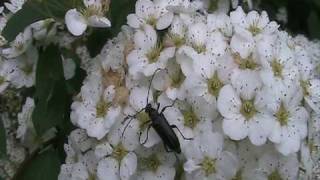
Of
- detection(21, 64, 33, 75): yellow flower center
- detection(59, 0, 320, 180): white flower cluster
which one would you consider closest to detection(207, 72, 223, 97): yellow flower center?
detection(59, 0, 320, 180): white flower cluster

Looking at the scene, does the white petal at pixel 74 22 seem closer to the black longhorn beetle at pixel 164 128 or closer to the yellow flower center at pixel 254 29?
the black longhorn beetle at pixel 164 128

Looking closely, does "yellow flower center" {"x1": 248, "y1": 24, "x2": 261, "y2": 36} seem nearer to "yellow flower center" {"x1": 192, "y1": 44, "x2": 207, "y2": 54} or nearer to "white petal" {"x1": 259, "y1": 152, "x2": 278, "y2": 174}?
"yellow flower center" {"x1": 192, "y1": 44, "x2": 207, "y2": 54}

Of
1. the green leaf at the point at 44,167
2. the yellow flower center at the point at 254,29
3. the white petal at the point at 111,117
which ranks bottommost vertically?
the green leaf at the point at 44,167

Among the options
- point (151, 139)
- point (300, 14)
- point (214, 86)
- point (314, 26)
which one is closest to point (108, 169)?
point (151, 139)

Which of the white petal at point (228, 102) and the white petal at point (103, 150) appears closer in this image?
the white petal at point (228, 102)

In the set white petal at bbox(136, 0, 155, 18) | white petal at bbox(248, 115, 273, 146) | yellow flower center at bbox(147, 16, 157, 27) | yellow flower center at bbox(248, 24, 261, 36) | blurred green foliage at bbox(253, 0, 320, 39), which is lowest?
blurred green foliage at bbox(253, 0, 320, 39)

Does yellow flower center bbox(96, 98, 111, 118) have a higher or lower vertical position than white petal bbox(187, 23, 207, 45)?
lower

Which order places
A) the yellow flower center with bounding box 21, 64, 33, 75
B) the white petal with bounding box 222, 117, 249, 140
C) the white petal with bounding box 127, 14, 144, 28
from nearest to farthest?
1. the white petal with bounding box 222, 117, 249, 140
2. the white petal with bounding box 127, 14, 144, 28
3. the yellow flower center with bounding box 21, 64, 33, 75

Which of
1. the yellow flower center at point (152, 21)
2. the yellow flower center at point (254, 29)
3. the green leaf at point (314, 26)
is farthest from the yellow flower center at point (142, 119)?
the green leaf at point (314, 26)
